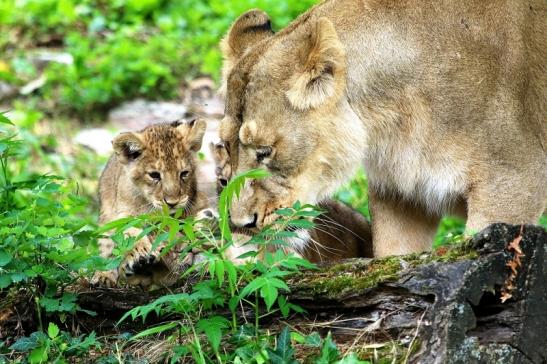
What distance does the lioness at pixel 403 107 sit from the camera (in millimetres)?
6062

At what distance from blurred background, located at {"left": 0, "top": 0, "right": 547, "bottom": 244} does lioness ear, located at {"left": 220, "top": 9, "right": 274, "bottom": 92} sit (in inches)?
145

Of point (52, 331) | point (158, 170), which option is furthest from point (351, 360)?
point (158, 170)

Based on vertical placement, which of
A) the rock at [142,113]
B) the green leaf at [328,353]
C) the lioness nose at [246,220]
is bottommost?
the rock at [142,113]

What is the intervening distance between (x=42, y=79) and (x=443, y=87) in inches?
307

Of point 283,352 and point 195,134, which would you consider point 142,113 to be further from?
point 283,352

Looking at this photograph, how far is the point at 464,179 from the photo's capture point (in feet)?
20.0

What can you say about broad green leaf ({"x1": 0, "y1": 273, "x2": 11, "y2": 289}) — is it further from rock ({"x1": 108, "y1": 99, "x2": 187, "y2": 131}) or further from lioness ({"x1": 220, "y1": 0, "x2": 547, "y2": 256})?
rock ({"x1": 108, "y1": 99, "x2": 187, "y2": 131})

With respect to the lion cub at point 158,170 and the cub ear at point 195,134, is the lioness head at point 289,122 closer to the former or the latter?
the lion cub at point 158,170

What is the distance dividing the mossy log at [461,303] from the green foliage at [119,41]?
7.95m

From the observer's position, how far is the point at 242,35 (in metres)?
6.90

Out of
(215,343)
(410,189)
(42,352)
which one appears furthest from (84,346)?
(410,189)

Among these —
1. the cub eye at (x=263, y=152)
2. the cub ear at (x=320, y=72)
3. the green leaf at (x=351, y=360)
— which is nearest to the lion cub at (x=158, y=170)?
the cub eye at (x=263, y=152)

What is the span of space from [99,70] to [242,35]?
601 cm

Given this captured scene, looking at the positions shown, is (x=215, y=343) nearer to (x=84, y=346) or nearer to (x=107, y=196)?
(x=84, y=346)
